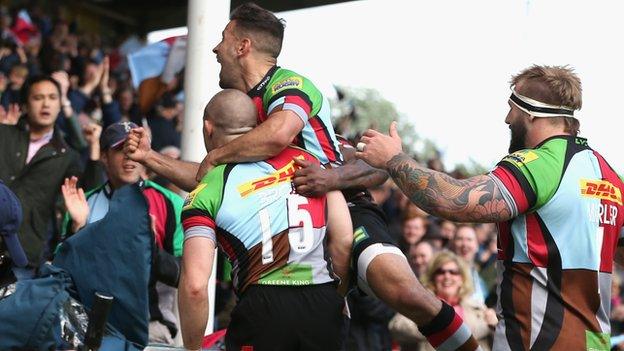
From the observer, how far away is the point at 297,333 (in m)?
5.23

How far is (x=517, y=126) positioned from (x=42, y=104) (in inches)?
192

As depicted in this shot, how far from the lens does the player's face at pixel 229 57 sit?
19.2ft

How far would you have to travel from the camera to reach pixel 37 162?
8898 mm

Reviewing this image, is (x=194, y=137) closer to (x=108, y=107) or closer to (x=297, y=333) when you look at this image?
Result: (x=297, y=333)

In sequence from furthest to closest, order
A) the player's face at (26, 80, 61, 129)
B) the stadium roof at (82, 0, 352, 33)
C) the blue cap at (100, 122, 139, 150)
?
the stadium roof at (82, 0, 352, 33)
the player's face at (26, 80, 61, 129)
the blue cap at (100, 122, 139, 150)

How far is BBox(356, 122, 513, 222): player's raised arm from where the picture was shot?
4918 mm

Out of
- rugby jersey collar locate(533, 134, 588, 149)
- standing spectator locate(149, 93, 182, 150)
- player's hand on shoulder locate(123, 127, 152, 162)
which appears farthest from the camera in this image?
standing spectator locate(149, 93, 182, 150)

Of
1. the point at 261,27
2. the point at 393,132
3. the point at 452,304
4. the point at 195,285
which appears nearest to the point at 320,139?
the point at 393,132

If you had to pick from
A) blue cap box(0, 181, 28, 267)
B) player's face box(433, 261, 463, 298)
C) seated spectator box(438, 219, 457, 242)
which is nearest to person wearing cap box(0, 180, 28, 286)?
blue cap box(0, 181, 28, 267)

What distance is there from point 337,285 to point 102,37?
17988 millimetres

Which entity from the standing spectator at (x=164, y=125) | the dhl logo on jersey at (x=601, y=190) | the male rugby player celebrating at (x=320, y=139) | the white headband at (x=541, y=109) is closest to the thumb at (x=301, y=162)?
the male rugby player celebrating at (x=320, y=139)

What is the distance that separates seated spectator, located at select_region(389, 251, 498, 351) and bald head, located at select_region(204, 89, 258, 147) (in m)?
3.01

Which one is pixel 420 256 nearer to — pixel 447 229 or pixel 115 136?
pixel 447 229

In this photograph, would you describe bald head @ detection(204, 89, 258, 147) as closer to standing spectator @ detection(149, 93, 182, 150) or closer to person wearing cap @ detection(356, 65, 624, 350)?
person wearing cap @ detection(356, 65, 624, 350)
